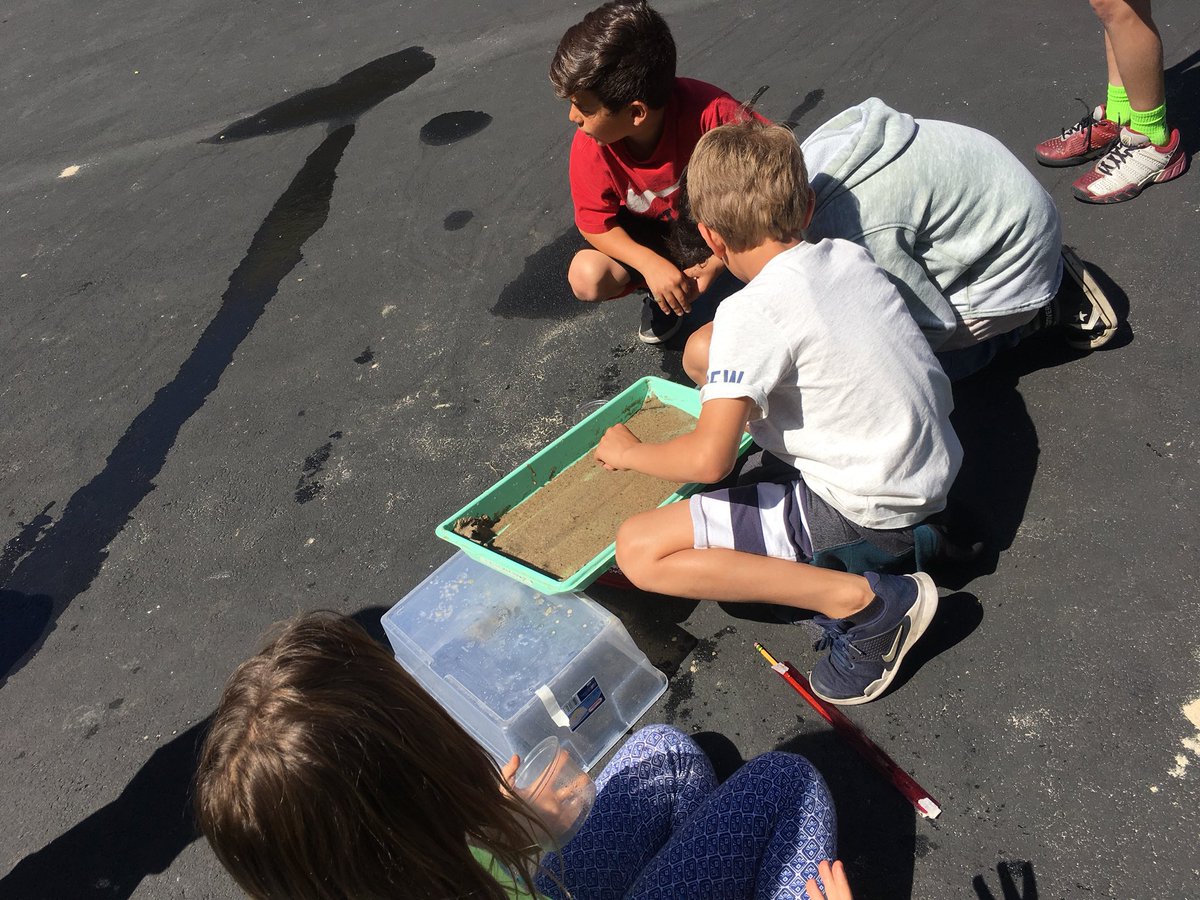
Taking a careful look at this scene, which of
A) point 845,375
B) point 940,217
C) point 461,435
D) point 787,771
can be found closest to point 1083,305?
point 940,217

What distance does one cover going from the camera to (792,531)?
1.82 m

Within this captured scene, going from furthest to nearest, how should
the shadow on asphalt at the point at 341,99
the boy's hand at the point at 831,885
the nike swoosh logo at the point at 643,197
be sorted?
the shadow on asphalt at the point at 341,99 < the nike swoosh logo at the point at 643,197 < the boy's hand at the point at 831,885

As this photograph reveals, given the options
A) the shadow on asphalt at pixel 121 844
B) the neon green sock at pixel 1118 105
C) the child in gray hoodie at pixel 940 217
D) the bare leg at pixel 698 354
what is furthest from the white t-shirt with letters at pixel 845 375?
the neon green sock at pixel 1118 105

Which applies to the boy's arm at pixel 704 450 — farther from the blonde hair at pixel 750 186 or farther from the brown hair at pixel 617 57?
the brown hair at pixel 617 57

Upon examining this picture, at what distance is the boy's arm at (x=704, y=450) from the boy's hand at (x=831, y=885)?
728 mm

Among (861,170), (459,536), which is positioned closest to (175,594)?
(459,536)

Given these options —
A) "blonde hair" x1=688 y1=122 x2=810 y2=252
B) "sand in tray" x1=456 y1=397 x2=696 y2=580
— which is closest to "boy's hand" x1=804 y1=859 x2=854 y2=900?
"sand in tray" x1=456 y1=397 x2=696 y2=580

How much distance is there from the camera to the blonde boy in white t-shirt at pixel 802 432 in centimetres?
162

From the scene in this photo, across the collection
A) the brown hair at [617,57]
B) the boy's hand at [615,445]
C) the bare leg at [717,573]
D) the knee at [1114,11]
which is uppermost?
the brown hair at [617,57]

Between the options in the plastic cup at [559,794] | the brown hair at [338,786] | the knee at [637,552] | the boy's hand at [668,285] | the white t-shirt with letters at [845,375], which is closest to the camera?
the brown hair at [338,786]

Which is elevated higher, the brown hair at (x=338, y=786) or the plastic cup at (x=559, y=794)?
the brown hair at (x=338, y=786)

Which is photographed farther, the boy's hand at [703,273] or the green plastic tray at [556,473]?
the boy's hand at [703,273]

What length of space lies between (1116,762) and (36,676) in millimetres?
2652

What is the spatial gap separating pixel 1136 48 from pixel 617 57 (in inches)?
62.0
